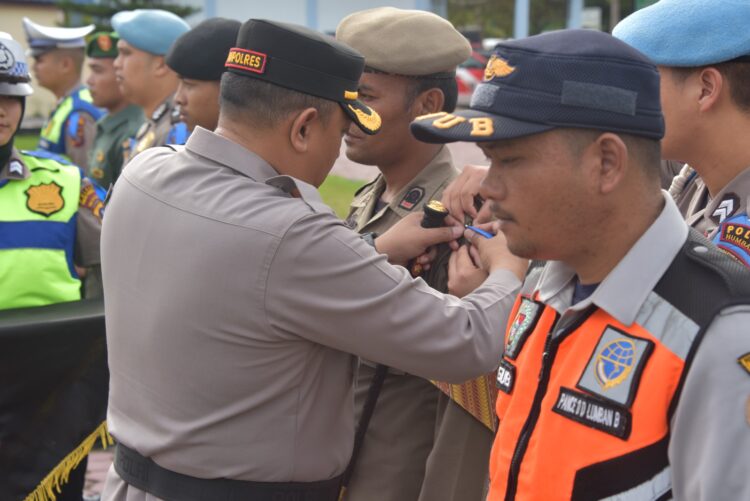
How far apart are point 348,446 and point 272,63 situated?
101 centimetres

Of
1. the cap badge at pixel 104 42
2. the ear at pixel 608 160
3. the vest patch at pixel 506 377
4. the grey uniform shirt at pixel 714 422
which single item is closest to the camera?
the grey uniform shirt at pixel 714 422

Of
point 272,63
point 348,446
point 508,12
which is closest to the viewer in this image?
point 272,63

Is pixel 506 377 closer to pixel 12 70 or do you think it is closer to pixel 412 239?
pixel 412 239

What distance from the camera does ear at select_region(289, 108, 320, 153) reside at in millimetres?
2457

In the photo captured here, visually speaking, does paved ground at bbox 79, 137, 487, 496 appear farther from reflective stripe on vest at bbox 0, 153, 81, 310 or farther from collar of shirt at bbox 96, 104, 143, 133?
collar of shirt at bbox 96, 104, 143, 133

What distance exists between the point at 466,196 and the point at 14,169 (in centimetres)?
218

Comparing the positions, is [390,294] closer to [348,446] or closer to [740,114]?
Result: [348,446]

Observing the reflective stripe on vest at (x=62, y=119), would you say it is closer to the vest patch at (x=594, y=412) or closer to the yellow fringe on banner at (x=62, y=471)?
the yellow fringe on banner at (x=62, y=471)

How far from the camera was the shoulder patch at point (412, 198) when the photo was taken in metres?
3.09

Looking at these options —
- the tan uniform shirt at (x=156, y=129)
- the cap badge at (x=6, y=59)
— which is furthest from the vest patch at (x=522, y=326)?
the tan uniform shirt at (x=156, y=129)

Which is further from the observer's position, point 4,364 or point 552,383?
point 4,364

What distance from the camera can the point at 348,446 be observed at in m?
2.58

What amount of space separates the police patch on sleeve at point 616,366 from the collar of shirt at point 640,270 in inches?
1.5

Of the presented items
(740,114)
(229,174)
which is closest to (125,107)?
(229,174)
